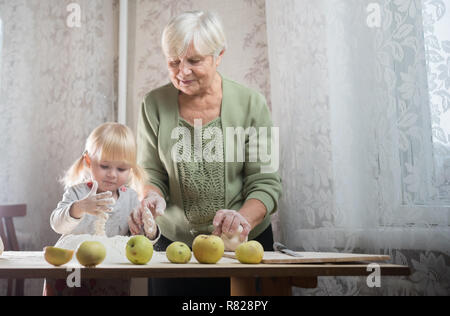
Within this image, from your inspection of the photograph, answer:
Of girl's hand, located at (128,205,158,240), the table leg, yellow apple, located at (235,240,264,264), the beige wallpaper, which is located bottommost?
the table leg

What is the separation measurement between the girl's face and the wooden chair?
2.86 ft

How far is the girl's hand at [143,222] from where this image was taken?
1249mm

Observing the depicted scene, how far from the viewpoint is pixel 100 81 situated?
2211mm

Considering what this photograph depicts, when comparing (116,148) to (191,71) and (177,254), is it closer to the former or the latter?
(191,71)

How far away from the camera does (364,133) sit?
1495 mm

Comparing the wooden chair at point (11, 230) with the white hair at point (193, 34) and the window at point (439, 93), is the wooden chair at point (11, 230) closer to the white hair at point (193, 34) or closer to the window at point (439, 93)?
the white hair at point (193, 34)

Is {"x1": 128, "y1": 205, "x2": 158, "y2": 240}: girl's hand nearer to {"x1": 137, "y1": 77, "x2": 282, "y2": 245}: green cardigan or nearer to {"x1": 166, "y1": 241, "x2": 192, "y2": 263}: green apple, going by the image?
{"x1": 137, "y1": 77, "x2": 282, "y2": 245}: green cardigan

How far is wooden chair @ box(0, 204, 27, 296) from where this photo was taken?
2061mm

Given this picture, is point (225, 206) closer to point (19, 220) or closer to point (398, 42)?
point (398, 42)

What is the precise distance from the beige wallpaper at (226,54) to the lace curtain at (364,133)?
0.17 m

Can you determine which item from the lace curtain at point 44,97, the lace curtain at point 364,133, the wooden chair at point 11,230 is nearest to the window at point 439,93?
the lace curtain at point 364,133

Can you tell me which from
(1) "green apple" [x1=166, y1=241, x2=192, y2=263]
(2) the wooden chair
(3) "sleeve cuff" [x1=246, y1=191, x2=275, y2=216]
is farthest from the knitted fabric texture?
(2) the wooden chair

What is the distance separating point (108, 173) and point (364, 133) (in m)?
0.89
